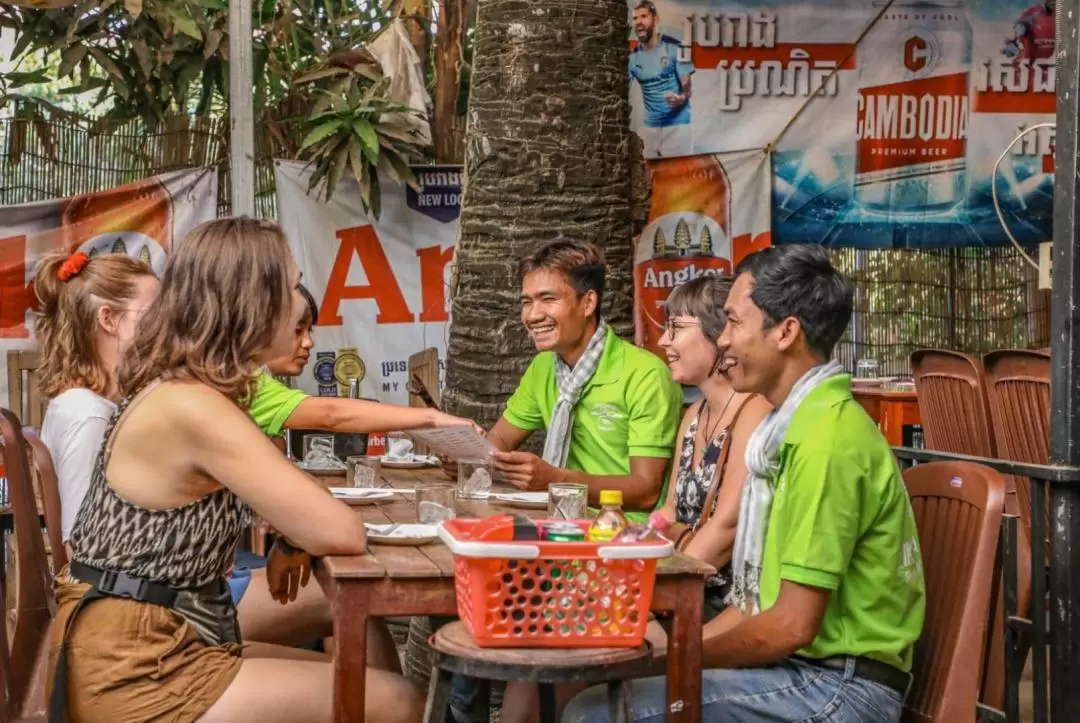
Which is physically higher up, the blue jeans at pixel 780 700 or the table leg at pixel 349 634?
the table leg at pixel 349 634

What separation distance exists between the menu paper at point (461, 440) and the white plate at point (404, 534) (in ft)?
2.44

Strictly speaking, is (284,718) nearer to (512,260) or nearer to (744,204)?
(512,260)

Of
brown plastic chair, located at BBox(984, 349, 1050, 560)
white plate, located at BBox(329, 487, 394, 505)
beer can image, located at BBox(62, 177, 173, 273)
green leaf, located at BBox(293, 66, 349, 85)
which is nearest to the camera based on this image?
white plate, located at BBox(329, 487, 394, 505)

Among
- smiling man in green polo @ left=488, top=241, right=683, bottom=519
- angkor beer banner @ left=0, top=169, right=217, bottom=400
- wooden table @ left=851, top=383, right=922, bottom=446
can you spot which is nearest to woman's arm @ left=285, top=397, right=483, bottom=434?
smiling man in green polo @ left=488, top=241, right=683, bottom=519

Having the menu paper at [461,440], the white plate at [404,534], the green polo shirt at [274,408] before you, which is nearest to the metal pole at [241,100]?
the green polo shirt at [274,408]

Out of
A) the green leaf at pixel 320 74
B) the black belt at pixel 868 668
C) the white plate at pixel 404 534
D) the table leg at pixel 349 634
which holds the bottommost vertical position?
the black belt at pixel 868 668

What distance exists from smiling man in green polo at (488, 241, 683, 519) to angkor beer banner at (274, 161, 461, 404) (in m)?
3.10

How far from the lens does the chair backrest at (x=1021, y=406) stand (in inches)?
209

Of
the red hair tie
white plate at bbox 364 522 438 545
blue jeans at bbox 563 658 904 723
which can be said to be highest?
the red hair tie

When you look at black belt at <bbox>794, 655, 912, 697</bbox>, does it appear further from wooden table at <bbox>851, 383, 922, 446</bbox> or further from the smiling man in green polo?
wooden table at <bbox>851, 383, 922, 446</bbox>

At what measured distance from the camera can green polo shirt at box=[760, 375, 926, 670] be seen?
3084mm

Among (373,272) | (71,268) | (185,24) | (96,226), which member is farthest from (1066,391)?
(185,24)

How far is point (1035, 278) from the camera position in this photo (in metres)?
9.49

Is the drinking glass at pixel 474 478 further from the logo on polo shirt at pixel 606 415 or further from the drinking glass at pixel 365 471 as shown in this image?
the logo on polo shirt at pixel 606 415
